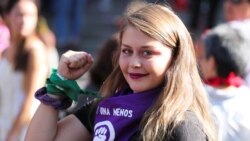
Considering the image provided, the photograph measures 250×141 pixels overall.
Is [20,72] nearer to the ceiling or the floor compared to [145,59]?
nearer to the floor

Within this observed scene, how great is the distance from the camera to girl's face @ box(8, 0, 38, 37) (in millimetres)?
4605

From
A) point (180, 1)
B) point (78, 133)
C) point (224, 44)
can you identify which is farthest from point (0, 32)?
point (180, 1)

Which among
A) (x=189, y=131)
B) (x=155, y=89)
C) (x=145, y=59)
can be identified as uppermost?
(x=145, y=59)

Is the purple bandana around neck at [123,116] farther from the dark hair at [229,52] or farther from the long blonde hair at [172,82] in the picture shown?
the dark hair at [229,52]

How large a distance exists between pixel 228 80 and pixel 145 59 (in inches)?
52.0

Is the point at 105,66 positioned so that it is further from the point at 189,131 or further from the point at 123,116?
the point at 189,131

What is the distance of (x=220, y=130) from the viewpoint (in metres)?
3.53

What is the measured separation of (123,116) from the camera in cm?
246

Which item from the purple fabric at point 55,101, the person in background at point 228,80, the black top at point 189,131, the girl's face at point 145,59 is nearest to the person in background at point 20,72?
the person in background at point 228,80

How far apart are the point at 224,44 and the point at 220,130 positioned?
1.57 feet

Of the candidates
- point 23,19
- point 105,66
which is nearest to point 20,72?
point 23,19

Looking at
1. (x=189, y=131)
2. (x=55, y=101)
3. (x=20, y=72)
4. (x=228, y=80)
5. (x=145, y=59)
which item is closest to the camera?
(x=189, y=131)

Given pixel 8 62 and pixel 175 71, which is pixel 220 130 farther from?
pixel 8 62

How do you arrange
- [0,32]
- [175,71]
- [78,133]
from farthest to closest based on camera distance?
[0,32]
[78,133]
[175,71]
